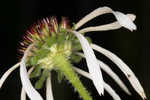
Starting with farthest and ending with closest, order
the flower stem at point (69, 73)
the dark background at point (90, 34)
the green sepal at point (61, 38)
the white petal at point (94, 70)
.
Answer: the dark background at point (90, 34) → the green sepal at point (61, 38) → the flower stem at point (69, 73) → the white petal at point (94, 70)

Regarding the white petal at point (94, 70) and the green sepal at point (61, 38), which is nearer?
the white petal at point (94, 70)

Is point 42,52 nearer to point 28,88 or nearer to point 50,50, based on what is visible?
point 50,50

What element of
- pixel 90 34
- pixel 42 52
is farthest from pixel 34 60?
pixel 90 34

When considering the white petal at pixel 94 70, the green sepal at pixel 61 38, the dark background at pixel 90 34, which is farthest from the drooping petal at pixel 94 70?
the dark background at pixel 90 34

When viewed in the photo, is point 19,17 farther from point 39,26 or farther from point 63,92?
point 39,26

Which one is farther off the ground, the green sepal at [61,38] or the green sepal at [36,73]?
the green sepal at [61,38]

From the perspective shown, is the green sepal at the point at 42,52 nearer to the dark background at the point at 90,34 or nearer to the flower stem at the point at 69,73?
the flower stem at the point at 69,73

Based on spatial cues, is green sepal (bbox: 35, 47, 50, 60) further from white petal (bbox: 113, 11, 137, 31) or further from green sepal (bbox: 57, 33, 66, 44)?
white petal (bbox: 113, 11, 137, 31)

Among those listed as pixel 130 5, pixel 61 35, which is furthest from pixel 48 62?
pixel 130 5

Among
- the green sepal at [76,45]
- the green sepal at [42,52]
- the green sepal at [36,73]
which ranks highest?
the green sepal at [42,52]
